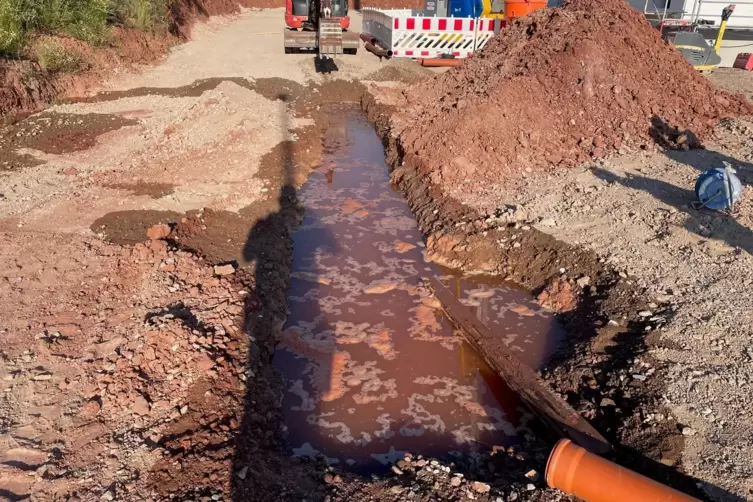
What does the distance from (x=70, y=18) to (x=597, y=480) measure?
1601cm

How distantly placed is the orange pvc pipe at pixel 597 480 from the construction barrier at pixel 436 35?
12181 millimetres

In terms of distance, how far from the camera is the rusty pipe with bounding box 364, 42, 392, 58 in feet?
47.9

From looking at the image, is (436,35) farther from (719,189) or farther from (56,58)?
(56,58)

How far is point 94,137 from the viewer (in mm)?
10711

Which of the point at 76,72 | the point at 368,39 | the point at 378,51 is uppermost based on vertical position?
the point at 368,39

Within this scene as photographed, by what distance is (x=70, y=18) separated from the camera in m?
14.0

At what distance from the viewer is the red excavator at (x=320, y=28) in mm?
13906

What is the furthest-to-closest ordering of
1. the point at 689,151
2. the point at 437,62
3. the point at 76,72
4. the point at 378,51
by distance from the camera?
the point at 437,62
the point at 378,51
the point at 76,72
the point at 689,151

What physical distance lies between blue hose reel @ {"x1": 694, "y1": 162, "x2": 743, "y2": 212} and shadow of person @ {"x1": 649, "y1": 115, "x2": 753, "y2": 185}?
137cm

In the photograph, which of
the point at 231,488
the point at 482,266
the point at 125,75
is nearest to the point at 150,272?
the point at 231,488

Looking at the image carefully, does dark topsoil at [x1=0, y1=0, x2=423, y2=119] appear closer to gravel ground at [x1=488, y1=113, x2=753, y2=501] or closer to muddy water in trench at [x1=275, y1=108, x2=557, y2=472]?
muddy water in trench at [x1=275, y1=108, x2=557, y2=472]

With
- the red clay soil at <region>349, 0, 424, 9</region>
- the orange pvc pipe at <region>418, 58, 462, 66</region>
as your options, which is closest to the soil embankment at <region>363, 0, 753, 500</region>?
the orange pvc pipe at <region>418, 58, 462, 66</region>

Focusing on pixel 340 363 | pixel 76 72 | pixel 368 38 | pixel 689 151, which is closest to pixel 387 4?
pixel 368 38

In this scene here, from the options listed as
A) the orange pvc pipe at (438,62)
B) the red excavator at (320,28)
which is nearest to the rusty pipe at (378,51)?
the red excavator at (320,28)
